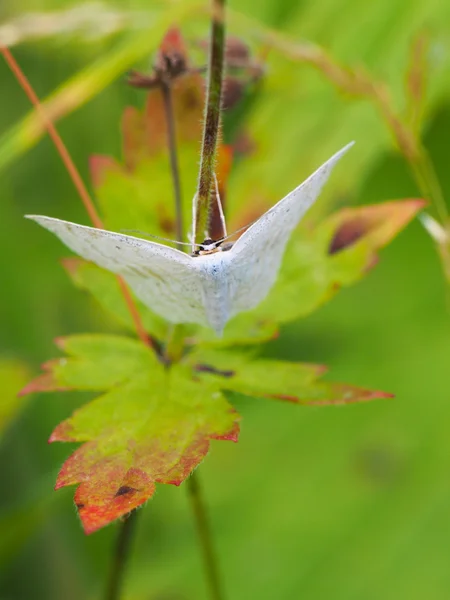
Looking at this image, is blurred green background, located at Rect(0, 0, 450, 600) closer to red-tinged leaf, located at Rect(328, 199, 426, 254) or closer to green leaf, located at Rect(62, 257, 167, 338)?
red-tinged leaf, located at Rect(328, 199, 426, 254)

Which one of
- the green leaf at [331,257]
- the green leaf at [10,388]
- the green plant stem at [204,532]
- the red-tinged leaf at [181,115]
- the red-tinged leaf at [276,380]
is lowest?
the green plant stem at [204,532]

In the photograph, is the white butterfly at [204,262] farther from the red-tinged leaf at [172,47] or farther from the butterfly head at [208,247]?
the red-tinged leaf at [172,47]

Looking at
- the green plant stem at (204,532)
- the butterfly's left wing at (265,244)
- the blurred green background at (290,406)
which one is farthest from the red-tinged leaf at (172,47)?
the green plant stem at (204,532)

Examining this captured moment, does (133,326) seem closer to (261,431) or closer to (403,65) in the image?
(261,431)

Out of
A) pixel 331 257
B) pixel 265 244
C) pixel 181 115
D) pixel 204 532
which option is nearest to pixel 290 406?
pixel 204 532

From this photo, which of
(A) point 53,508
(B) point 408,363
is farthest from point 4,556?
(B) point 408,363

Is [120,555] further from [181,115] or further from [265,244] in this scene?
[181,115]
